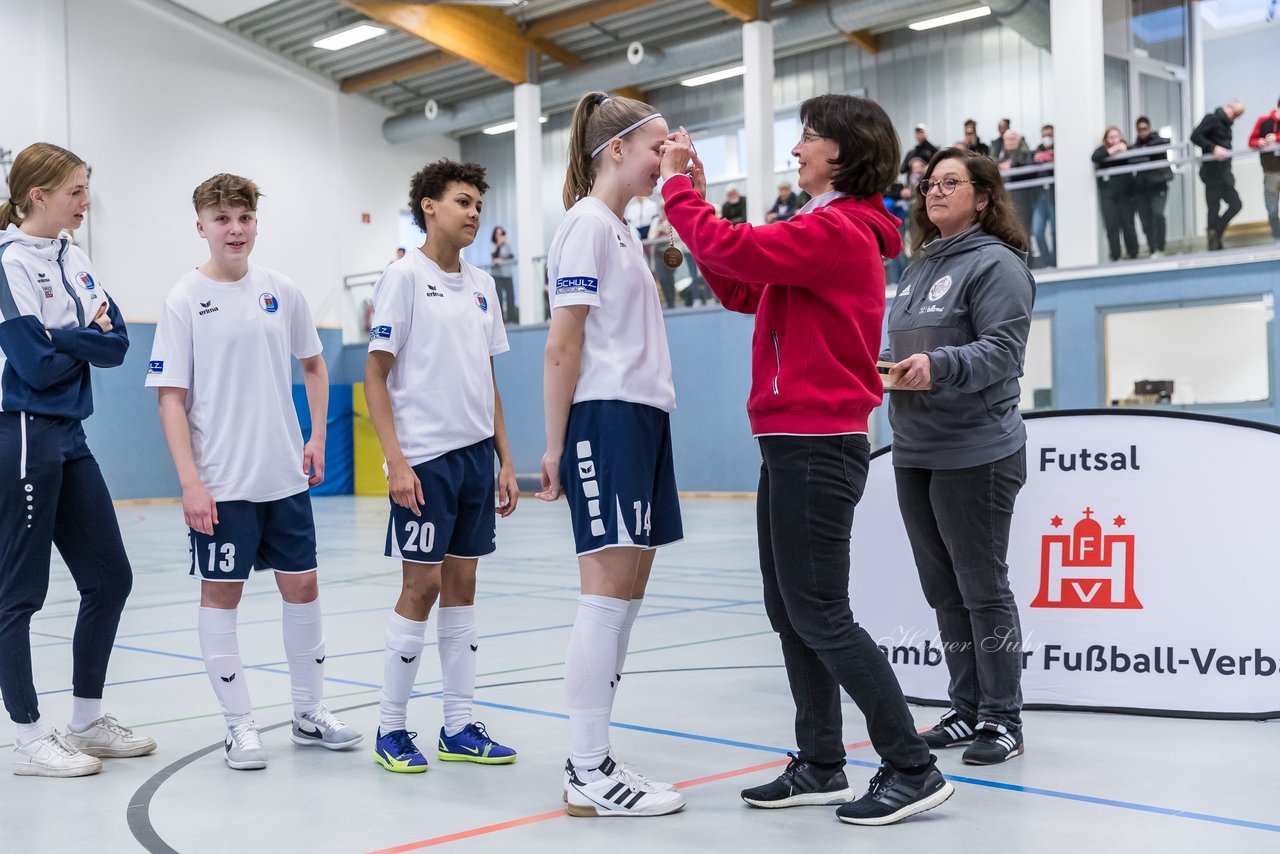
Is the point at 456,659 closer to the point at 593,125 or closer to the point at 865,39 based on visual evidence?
the point at 593,125

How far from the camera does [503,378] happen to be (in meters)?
22.5

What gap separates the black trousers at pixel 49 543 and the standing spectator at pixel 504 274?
16.8 m

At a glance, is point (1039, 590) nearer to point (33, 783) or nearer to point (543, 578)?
point (33, 783)

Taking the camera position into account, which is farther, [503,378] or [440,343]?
[503,378]

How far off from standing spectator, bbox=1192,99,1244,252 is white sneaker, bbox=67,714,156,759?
42.5ft

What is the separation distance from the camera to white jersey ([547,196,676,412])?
10.1 feet

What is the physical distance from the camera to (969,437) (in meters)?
3.70

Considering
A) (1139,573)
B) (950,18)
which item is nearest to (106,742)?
(1139,573)

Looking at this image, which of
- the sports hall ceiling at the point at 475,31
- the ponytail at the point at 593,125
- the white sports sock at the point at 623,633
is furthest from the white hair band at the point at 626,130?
the sports hall ceiling at the point at 475,31

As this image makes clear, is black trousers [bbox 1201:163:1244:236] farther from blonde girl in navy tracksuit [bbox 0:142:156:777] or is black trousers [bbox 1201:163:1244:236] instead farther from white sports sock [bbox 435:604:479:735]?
blonde girl in navy tracksuit [bbox 0:142:156:777]

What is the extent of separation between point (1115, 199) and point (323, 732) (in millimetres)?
13177

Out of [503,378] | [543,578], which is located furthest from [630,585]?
[503,378]

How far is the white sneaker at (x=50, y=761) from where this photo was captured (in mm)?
3570

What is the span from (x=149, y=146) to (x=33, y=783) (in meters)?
20.5
